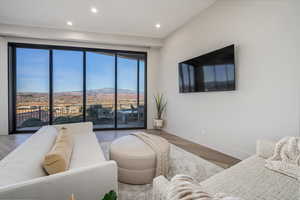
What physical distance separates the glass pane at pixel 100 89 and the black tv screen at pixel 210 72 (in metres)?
2.52

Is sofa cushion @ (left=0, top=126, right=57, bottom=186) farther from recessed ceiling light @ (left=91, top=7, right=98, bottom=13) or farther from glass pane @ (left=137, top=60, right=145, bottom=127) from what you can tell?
glass pane @ (left=137, top=60, right=145, bottom=127)

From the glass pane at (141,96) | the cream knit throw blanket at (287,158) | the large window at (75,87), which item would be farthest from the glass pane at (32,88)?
the cream knit throw blanket at (287,158)

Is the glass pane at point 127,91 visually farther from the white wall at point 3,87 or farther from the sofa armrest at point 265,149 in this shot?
the sofa armrest at point 265,149

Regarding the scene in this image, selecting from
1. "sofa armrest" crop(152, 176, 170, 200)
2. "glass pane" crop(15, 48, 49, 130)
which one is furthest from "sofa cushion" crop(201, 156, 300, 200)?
"glass pane" crop(15, 48, 49, 130)

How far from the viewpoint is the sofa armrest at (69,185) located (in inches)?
34.8

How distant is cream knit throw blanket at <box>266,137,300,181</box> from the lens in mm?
1389

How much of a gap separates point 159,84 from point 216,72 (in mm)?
2789

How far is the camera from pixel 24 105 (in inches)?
191

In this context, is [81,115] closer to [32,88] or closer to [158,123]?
[32,88]

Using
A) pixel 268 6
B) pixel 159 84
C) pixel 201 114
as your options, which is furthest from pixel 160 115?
pixel 268 6

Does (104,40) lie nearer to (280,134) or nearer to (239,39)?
(239,39)

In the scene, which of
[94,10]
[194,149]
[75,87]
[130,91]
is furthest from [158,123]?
[94,10]

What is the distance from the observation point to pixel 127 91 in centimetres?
554

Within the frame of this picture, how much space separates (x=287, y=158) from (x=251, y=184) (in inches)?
23.2
